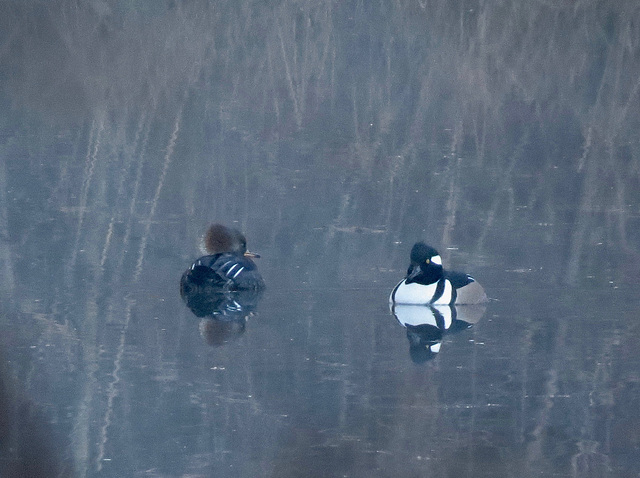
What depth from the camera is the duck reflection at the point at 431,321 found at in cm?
720

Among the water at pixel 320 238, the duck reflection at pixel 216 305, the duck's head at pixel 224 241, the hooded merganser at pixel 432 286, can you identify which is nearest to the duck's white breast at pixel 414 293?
the hooded merganser at pixel 432 286

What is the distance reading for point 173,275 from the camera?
8648mm

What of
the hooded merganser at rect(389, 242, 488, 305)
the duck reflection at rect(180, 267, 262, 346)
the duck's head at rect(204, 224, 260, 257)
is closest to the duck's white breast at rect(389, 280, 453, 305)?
the hooded merganser at rect(389, 242, 488, 305)

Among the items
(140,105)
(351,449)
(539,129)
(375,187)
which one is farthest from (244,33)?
(351,449)

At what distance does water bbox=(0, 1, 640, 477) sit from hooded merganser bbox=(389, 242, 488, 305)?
0.47 feet

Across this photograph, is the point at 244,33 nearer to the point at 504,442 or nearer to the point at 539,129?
the point at 539,129

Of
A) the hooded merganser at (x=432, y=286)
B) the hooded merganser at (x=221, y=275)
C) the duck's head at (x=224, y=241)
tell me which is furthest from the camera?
the duck's head at (x=224, y=241)

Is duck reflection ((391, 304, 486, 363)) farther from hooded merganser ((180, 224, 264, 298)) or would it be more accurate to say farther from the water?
hooded merganser ((180, 224, 264, 298))

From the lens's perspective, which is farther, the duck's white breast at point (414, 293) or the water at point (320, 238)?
the duck's white breast at point (414, 293)

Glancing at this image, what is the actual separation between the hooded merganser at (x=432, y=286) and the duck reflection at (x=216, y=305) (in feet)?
2.91

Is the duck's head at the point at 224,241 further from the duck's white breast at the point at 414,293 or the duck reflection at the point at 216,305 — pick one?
the duck's white breast at the point at 414,293

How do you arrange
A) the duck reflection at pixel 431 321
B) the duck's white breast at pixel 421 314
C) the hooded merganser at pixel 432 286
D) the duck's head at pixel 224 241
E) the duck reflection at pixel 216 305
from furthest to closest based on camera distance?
the duck's head at pixel 224 241
the hooded merganser at pixel 432 286
the duck's white breast at pixel 421 314
the duck reflection at pixel 216 305
the duck reflection at pixel 431 321

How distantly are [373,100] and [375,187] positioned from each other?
4185 millimetres

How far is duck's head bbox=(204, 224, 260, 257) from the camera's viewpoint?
8.68m
